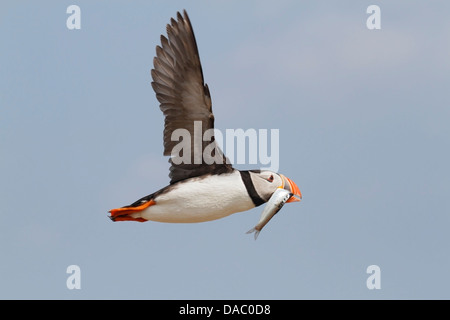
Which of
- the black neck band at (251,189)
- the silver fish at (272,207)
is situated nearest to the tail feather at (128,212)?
the black neck band at (251,189)

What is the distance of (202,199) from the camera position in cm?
1447

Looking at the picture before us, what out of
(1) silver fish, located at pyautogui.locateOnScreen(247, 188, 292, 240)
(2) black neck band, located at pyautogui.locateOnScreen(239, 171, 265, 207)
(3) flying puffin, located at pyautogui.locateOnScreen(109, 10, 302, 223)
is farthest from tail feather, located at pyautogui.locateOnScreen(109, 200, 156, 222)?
(1) silver fish, located at pyautogui.locateOnScreen(247, 188, 292, 240)

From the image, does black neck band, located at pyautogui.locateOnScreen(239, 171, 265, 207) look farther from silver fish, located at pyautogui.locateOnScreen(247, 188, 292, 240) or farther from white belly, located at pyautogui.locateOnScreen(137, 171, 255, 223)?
silver fish, located at pyautogui.locateOnScreen(247, 188, 292, 240)

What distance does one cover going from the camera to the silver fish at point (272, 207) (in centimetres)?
1412

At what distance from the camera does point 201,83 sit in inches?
567

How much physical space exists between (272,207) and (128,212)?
2211 mm

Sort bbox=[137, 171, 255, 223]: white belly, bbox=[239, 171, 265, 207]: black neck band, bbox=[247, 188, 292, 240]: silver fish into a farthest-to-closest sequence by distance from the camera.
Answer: bbox=[239, 171, 265, 207]: black neck band, bbox=[137, 171, 255, 223]: white belly, bbox=[247, 188, 292, 240]: silver fish

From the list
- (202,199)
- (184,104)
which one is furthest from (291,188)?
(184,104)

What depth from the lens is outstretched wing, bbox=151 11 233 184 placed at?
14.5 metres

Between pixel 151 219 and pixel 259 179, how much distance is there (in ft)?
5.75

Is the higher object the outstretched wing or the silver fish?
→ the outstretched wing

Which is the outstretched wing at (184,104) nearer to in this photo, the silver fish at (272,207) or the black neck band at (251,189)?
the black neck band at (251,189)

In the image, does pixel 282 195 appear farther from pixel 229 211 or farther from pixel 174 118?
pixel 174 118

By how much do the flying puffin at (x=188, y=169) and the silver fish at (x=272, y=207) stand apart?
36 cm
